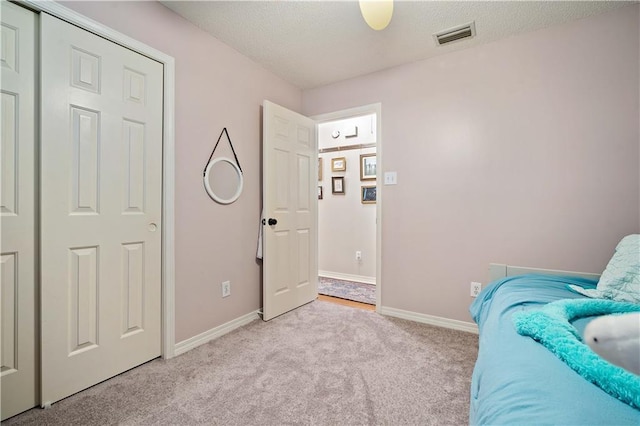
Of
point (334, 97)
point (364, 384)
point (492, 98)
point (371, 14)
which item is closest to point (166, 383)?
point (364, 384)

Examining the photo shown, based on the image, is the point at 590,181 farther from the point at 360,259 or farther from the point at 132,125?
the point at 132,125

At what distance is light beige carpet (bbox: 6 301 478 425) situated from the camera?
1447mm

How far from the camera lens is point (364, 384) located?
5.62 feet

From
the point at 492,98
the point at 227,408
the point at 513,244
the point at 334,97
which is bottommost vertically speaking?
the point at 227,408

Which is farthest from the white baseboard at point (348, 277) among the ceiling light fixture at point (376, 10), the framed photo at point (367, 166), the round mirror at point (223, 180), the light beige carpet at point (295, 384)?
the ceiling light fixture at point (376, 10)

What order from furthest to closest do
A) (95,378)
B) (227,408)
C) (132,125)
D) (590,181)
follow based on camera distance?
(590,181), (132,125), (95,378), (227,408)

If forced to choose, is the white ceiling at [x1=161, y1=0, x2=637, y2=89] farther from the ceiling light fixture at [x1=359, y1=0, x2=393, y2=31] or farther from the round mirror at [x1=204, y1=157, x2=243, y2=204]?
the round mirror at [x1=204, y1=157, x2=243, y2=204]

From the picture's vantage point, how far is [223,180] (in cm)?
245

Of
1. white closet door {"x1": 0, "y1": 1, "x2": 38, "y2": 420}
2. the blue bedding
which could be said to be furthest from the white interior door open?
the blue bedding

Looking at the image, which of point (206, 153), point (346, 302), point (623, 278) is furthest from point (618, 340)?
point (346, 302)

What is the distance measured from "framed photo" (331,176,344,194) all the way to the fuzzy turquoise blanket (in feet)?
10.7

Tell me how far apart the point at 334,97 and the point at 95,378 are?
9.85ft

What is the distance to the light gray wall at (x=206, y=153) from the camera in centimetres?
204

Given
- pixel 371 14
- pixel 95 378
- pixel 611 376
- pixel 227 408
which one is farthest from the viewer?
pixel 95 378
